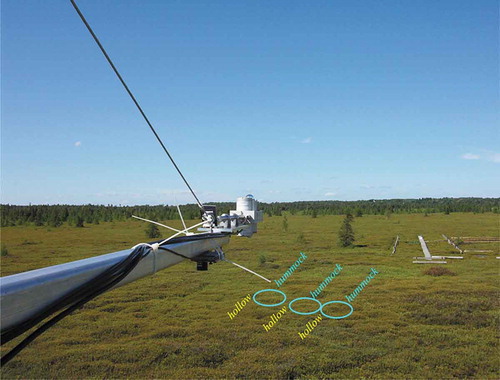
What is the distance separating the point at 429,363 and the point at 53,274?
1116 cm

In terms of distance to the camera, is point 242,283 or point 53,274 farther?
point 242,283

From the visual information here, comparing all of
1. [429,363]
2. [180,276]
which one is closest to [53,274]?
[429,363]

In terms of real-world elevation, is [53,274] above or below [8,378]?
above

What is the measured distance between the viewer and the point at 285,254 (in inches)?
1054

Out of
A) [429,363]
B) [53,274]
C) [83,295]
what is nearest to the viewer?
[53,274]

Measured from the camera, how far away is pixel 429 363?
31.9 ft

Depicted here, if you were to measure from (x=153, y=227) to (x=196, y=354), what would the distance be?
24.8 meters

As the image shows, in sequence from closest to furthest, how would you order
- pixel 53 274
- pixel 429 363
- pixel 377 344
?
1. pixel 53 274
2. pixel 429 363
3. pixel 377 344

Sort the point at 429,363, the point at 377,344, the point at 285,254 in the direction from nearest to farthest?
the point at 429,363
the point at 377,344
the point at 285,254

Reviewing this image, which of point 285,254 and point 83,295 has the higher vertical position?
point 83,295

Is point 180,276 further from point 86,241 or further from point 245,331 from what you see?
point 86,241

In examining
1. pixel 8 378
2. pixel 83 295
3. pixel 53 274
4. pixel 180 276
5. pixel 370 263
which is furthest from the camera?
pixel 370 263


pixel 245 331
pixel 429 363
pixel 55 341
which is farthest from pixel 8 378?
pixel 429 363

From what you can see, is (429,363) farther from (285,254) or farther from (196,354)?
(285,254)
